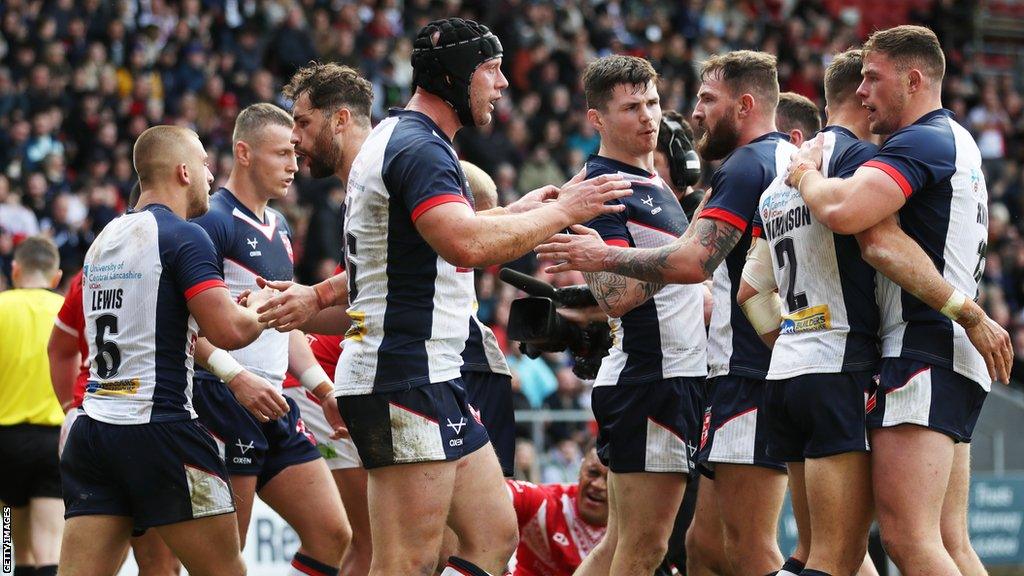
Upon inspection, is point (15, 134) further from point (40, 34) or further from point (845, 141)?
point (845, 141)

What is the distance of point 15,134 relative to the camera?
1633cm

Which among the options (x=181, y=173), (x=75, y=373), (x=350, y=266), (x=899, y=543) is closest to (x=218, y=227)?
(x=181, y=173)

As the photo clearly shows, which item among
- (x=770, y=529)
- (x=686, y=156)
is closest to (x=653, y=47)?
(x=686, y=156)

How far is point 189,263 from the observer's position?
6051 millimetres

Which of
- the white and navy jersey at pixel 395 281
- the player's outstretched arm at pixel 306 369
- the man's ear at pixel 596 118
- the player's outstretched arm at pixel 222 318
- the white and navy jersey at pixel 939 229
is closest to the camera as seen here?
the white and navy jersey at pixel 395 281

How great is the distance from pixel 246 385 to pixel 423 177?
72.8 inches

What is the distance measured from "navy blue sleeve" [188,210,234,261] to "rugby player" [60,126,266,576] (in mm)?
1127

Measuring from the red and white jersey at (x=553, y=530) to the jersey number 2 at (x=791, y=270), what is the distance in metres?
2.92

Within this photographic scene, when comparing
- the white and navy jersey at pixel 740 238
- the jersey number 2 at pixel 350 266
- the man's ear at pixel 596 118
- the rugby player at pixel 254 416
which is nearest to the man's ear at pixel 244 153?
the rugby player at pixel 254 416

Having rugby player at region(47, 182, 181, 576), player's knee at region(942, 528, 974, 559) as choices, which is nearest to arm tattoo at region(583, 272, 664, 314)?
player's knee at region(942, 528, 974, 559)

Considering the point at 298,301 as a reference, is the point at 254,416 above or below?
below

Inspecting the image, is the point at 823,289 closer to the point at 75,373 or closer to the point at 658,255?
the point at 658,255

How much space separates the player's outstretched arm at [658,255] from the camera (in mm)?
6207

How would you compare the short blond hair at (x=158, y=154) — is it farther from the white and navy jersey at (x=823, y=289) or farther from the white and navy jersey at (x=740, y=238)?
the white and navy jersey at (x=823, y=289)
